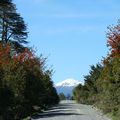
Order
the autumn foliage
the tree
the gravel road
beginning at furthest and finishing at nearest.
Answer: the tree < the gravel road < the autumn foliage

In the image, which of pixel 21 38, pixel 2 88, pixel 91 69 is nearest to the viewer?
pixel 2 88

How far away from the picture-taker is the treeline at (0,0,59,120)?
135 ft

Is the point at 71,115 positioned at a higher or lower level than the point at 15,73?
lower

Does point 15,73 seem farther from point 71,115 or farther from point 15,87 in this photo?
point 71,115

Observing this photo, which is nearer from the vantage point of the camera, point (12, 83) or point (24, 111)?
point (12, 83)

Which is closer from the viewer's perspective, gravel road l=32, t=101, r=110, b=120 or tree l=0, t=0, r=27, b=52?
gravel road l=32, t=101, r=110, b=120

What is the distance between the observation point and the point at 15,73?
160 ft

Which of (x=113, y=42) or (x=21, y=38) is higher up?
(x=21, y=38)

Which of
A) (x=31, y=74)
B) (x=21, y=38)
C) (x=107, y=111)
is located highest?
(x=21, y=38)

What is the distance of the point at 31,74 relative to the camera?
57.3 metres

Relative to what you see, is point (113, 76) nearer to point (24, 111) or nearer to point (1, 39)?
point (24, 111)

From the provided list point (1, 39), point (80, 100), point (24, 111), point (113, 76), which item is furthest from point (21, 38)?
point (80, 100)

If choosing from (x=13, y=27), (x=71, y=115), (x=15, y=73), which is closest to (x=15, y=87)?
(x=15, y=73)

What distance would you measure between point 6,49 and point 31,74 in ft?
12.5
